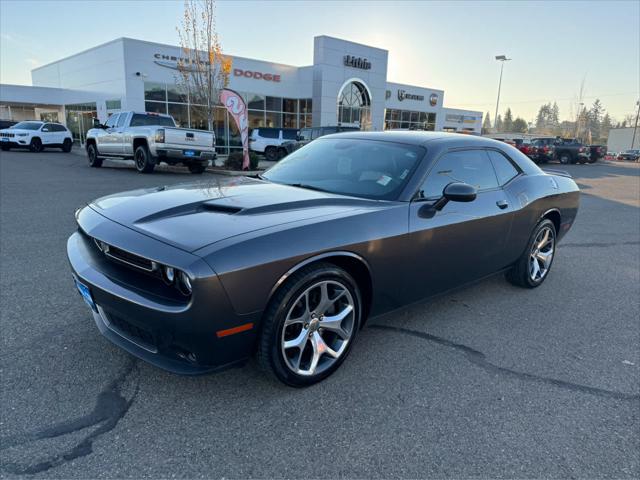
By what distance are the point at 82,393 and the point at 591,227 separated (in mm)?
8688

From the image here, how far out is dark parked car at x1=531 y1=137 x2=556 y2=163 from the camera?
95.4ft

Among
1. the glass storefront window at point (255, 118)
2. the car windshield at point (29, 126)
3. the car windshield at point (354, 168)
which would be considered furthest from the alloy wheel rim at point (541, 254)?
the car windshield at point (29, 126)

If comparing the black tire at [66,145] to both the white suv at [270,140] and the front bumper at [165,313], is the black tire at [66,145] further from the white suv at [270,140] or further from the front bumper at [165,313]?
the front bumper at [165,313]

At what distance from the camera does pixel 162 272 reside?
91.8 inches

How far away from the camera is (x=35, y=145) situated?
24406 mm

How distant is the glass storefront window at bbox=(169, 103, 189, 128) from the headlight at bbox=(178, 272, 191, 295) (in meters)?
23.3

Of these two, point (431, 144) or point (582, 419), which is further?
point (431, 144)

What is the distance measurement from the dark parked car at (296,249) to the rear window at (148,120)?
12560 millimetres

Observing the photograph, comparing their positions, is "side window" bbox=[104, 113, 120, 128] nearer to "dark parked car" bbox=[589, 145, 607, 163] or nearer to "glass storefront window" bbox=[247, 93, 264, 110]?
"glass storefront window" bbox=[247, 93, 264, 110]

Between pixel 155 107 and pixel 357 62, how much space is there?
1380 centimetres

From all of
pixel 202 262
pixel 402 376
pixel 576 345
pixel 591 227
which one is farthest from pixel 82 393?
pixel 591 227

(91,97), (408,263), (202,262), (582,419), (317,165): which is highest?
(91,97)

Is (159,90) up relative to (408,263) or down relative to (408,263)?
up

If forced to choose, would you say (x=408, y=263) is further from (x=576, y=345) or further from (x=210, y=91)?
(x=210, y=91)
